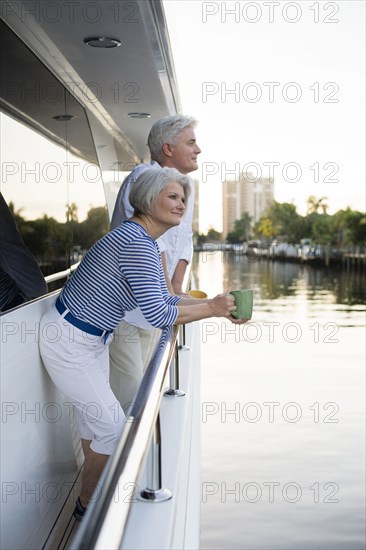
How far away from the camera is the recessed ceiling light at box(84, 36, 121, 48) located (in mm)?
6105

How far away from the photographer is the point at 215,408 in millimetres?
14430

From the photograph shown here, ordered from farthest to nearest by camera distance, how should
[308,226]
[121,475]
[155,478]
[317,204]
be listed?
1. [308,226]
2. [317,204]
3. [155,478]
4. [121,475]

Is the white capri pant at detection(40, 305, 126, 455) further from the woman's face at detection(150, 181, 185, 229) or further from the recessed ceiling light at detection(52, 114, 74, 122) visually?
the recessed ceiling light at detection(52, 114, 74, 122)

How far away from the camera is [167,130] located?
4.60 metres

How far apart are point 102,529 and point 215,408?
42.2 feet

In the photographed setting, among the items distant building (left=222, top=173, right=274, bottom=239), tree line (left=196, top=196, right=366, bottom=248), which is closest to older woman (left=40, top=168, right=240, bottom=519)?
tree line (left=196, top=196, right=366, bottom=248)

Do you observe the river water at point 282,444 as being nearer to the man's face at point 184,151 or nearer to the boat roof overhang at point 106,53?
→ the boat roof overhang at point 106,53

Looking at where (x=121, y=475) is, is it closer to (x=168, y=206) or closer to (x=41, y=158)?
(x=168, y=206)

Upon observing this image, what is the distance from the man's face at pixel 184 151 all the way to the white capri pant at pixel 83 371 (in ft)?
4.41

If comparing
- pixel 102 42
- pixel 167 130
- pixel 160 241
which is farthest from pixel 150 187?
pixel 102 42

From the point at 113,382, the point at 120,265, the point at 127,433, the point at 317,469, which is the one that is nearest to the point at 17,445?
the point at 120,265

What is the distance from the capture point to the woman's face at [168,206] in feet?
11.7

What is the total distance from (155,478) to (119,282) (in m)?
0.79

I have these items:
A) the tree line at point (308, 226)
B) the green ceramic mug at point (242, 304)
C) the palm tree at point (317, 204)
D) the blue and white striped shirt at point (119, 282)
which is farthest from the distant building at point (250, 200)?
the blue and white striped shirt at point (119, 282)
